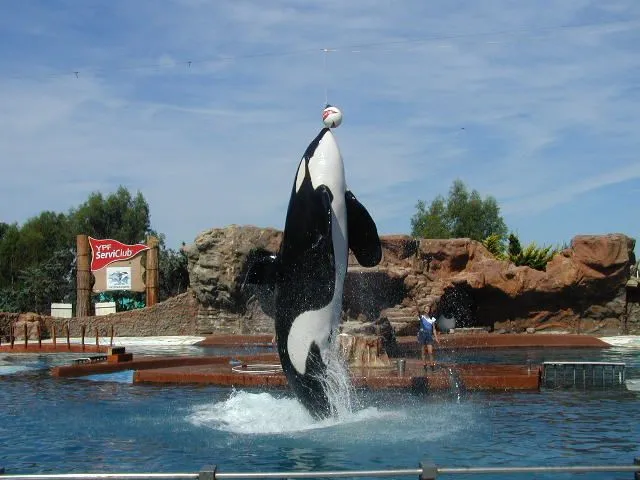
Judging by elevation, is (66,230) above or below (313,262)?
above

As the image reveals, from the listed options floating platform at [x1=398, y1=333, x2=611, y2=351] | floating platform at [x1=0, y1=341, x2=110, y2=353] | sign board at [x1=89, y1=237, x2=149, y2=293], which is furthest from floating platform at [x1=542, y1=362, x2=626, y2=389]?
sign board at [x1=89, y1=237, x2=149, y2=293]

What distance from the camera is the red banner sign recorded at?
31734 millimetres

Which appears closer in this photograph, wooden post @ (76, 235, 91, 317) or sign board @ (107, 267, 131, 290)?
wooden post @ (76, 235, 91, 317)

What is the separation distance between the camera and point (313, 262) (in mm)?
7988

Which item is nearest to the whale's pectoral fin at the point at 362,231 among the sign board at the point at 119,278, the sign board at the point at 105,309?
the sign board at the point at 105,309

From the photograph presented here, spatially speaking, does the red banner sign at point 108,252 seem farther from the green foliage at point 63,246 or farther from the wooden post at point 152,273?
the green foliage at point 63,246

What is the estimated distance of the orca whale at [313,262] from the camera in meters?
7.84

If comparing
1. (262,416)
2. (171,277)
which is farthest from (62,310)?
(262,416)

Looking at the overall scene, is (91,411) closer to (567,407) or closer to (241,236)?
(567,407)

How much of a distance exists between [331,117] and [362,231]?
3.67 feet

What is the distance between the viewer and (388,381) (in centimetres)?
1115

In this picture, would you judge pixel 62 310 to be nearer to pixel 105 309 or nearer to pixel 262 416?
pixel 105 309

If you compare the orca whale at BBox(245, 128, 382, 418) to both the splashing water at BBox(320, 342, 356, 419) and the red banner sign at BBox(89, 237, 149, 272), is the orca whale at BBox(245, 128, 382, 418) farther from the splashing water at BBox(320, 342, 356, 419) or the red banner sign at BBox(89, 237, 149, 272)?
the red banner sign at BBox(89, 237, 149, 272)

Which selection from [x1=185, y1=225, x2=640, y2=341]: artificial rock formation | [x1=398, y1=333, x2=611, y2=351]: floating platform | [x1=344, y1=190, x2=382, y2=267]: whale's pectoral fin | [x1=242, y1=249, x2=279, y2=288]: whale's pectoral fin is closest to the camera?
[x1=344, y1=190, x2=382, y2=267]: whale's pectoral fin
